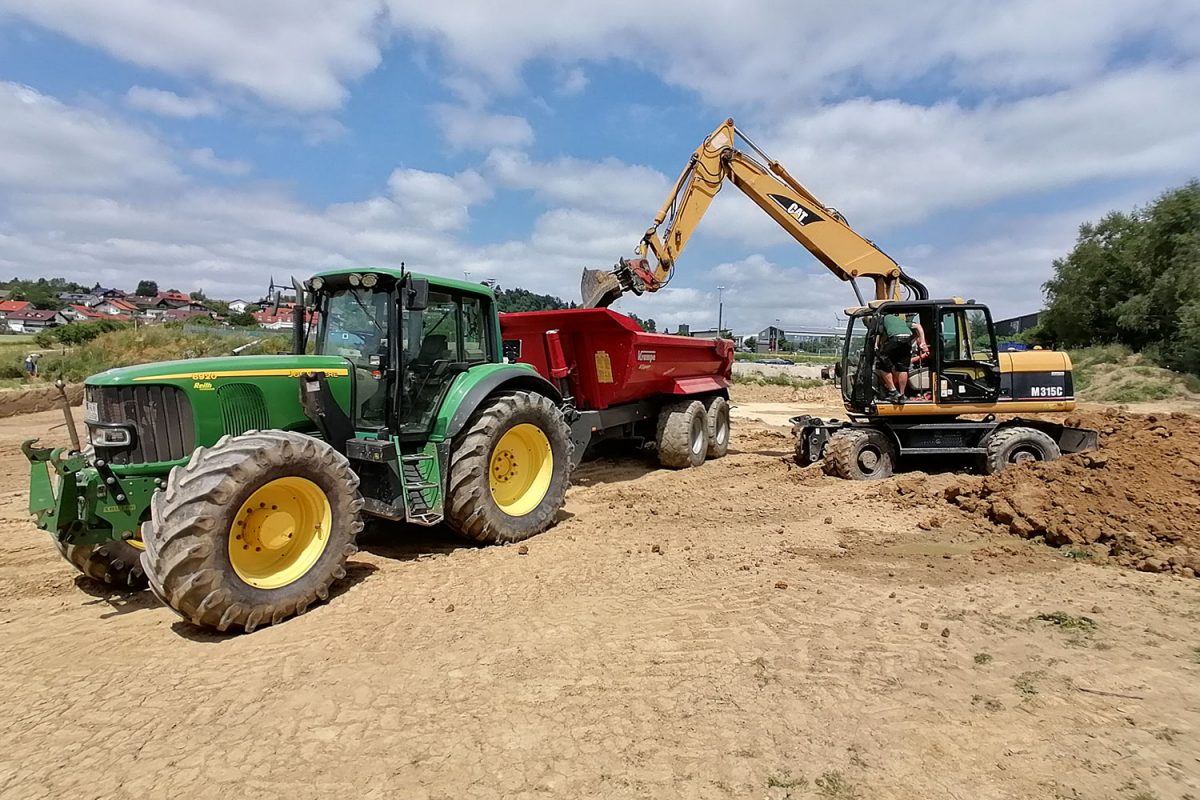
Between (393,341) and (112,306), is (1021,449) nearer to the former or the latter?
(393,341)

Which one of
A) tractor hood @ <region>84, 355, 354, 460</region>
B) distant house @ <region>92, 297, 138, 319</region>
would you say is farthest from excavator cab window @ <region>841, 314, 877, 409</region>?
distant house @ <region>92, 297, 138, 319</region>

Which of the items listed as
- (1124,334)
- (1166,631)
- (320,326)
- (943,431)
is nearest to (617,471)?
(943,431)

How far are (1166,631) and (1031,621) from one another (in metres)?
0.70

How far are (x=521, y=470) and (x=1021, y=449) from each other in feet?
20.4

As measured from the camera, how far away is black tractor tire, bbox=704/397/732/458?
405 inches

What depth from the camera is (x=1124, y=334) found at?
2811cm

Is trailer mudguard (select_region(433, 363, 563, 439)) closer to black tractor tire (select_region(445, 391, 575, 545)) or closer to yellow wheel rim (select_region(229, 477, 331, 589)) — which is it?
black tractor tire (select_region(445, 391, 575, 545))

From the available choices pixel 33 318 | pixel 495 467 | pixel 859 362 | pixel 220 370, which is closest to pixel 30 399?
pixel 220 370

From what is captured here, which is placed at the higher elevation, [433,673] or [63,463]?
[63,463]

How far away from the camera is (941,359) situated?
855 cm

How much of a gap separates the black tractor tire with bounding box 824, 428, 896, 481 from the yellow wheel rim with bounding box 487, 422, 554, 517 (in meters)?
3.92

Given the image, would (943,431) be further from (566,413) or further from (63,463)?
(63,463)

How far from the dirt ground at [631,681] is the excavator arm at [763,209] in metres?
5.18

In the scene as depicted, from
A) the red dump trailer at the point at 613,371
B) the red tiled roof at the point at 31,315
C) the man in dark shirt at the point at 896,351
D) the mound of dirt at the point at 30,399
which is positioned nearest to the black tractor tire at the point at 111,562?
the red dump trailer at the point at 613,371
